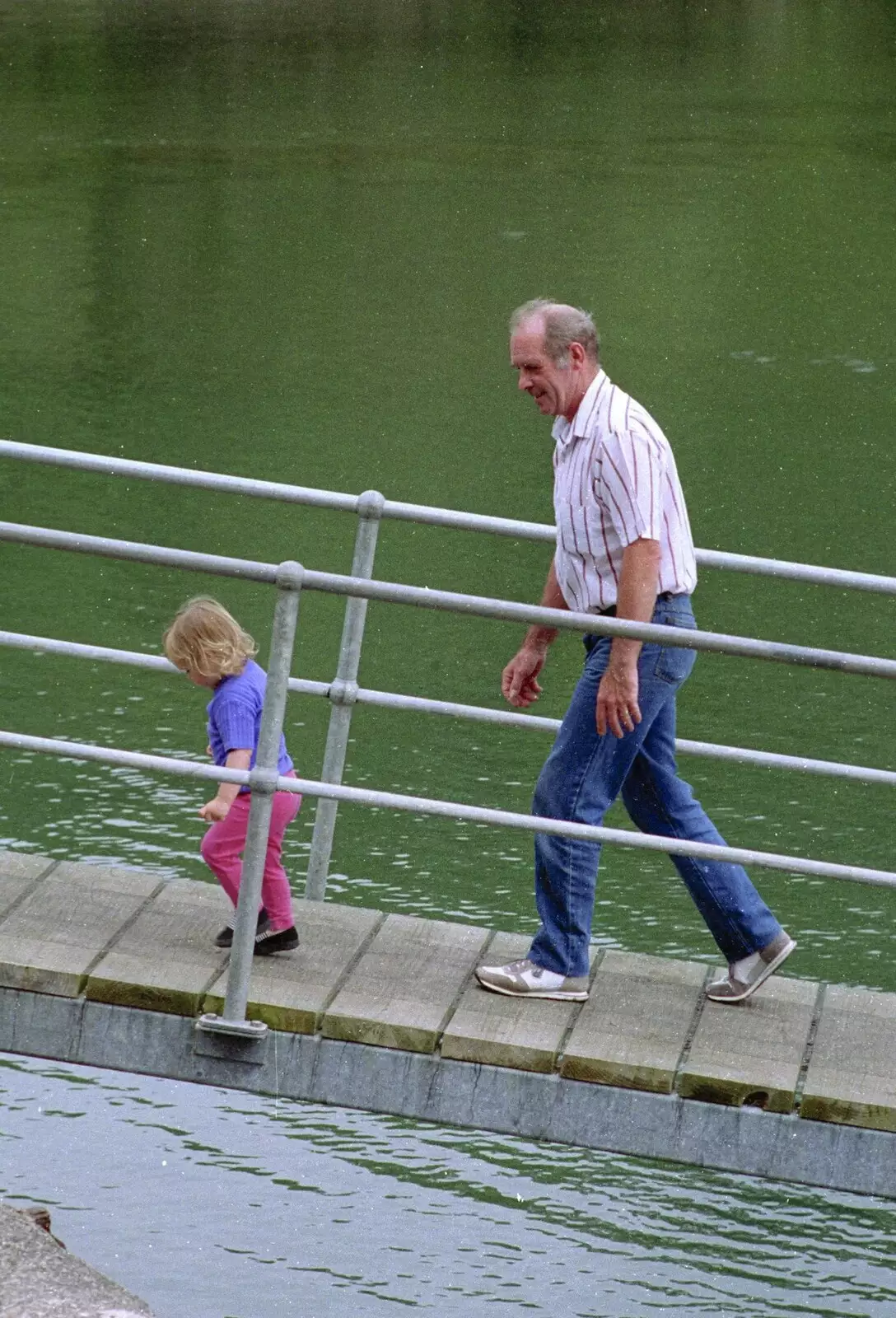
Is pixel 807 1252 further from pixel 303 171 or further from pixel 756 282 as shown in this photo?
pixel 303 171

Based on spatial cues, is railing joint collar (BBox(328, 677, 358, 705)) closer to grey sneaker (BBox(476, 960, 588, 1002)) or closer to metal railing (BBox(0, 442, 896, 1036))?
metal railing (BBox(0, 442, 896, 1036))

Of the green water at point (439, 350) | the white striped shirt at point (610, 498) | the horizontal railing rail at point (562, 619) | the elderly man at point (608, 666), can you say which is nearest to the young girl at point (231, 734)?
the horizontal railing rail at point (562, 619)

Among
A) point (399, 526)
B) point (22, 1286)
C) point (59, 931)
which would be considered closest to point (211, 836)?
point (59, 931)

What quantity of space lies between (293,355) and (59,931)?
1132 centimetres

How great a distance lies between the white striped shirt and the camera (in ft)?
11.7

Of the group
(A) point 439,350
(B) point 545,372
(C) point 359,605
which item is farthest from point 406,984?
(A) point 439,350

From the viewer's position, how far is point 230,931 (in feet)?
13.1

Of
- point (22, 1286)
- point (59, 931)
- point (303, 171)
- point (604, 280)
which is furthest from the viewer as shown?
point (303, 171)

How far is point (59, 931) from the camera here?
3938 mm

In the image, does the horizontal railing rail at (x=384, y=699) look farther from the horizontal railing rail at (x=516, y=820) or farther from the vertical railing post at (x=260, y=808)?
the vertical railing post at (x=260, y=808)

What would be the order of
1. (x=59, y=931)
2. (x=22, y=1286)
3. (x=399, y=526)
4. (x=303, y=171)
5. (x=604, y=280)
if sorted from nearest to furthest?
(x=59, y=931), (x=22, y=1286), (x=399, y=526), (x=604, y=280), (x=303, y=171)

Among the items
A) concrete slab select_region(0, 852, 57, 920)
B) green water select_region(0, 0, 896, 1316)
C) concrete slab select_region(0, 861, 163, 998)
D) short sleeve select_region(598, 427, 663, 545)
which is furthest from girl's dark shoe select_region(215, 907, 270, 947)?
green water select_region(0, 0, 896, 1316)

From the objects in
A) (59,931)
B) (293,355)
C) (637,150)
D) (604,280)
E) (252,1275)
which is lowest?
(252,1275)

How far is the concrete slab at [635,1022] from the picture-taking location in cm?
359
